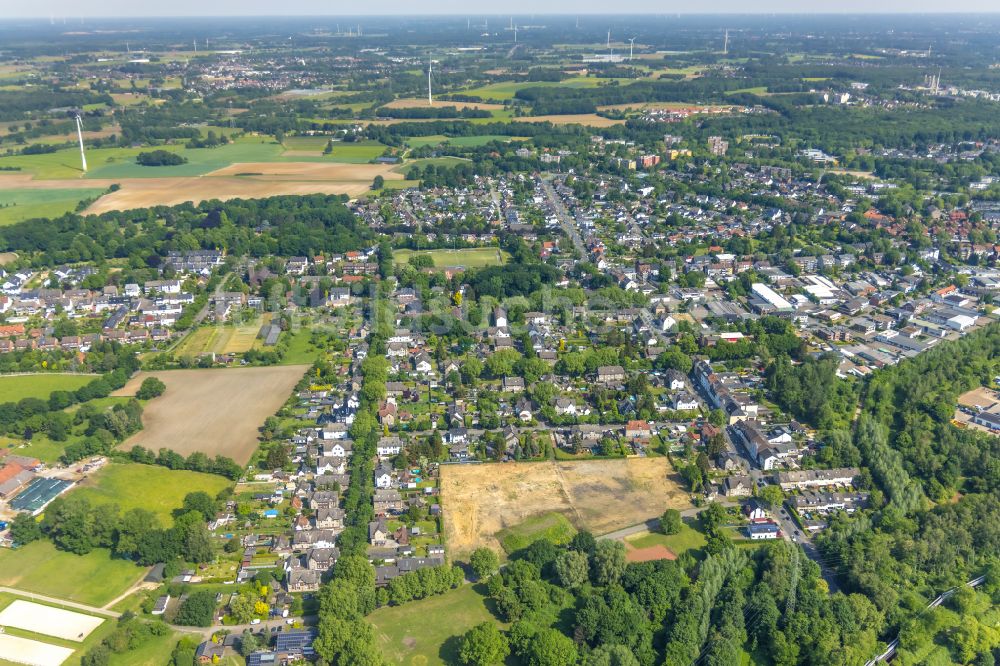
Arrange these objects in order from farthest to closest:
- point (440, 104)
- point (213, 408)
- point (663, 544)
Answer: point (440, 104), point (213, 408), point (663, 544)

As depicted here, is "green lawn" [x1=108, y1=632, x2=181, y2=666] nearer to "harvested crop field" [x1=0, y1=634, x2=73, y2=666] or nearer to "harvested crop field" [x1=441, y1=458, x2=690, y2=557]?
"harvested crop field" [x1=0, y1=634, x2=73, y2=666]

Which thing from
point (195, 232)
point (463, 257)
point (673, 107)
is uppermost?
point (673, 107)

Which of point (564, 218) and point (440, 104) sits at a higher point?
point (440, 104)

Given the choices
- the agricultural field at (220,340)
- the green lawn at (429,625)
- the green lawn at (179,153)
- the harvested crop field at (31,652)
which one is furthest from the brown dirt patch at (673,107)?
the harvested crop field at (31,652)

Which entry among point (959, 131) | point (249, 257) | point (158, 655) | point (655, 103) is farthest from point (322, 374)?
point (655, 103)

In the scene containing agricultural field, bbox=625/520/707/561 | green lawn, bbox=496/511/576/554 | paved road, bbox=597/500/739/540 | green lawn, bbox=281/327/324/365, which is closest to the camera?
agricultural field, bbox=625/520/707/561

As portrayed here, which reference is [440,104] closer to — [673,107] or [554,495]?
[673,107]

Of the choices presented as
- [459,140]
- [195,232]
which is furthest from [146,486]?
[459,140]

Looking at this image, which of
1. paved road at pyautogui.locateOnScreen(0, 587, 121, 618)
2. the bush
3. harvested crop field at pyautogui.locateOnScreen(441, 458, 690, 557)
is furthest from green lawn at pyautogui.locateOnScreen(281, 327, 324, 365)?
the bush
